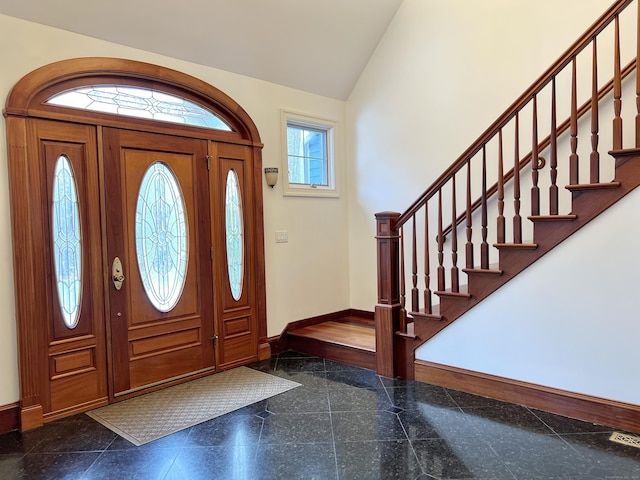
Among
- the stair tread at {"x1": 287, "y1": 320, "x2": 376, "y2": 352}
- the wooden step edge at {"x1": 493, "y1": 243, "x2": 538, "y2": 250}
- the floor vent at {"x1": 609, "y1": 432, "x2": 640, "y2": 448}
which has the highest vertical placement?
the wooden step edge at {"x1": 493, "y1": 243, "x2": 538, "y2": 250}

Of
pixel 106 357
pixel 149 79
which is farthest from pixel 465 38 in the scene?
pixel 106 357

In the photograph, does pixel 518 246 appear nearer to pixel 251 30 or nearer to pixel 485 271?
pixel 485 271

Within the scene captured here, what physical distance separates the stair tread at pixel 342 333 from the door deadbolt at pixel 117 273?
5.83 ft

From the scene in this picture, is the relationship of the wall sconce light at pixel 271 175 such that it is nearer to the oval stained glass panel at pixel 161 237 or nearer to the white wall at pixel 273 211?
the white wall at pixel 273 211

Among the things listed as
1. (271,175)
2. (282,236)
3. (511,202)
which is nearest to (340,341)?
(282,236)

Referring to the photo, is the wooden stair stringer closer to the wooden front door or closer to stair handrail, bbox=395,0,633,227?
stair handrail, bbox=395,0,633,227

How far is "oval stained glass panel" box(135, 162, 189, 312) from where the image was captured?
3326 mm

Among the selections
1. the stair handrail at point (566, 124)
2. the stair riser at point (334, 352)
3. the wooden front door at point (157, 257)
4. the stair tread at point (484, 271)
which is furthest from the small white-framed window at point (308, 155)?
the stair tread at point (484, 271)

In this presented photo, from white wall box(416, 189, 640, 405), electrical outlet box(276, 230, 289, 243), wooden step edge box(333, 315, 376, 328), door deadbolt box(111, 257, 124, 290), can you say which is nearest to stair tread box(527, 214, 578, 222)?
white wall box(416, 189, 640, 405)

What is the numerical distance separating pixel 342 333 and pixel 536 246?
2.14 meters

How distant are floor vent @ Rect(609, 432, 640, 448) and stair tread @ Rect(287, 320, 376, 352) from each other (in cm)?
176

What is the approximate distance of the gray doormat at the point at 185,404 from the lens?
2.73m

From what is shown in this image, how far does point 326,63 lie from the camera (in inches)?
172

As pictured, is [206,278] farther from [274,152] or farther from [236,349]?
[274,152]
